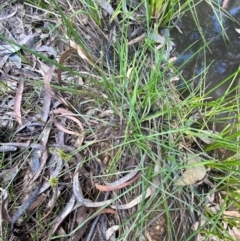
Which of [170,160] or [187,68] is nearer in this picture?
[170,160]

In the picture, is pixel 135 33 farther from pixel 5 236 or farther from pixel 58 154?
pixel 5 236

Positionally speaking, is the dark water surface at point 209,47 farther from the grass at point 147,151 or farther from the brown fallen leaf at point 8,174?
the brown fallen leaf at point 8,174

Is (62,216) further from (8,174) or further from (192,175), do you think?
(192,175)

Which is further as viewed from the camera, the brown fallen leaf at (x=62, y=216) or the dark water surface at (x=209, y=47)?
the dark water surface at (x=209, y=47)

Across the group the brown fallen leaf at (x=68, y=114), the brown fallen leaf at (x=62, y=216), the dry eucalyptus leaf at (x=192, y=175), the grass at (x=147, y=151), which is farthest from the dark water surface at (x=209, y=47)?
the brown fallen leaf at (x=62, y=216)

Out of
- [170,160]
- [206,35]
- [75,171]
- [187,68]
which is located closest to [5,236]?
[75,171]
